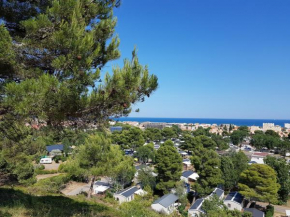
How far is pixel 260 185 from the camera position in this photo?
1166 centimetres

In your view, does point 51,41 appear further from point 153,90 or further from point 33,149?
point 33,149

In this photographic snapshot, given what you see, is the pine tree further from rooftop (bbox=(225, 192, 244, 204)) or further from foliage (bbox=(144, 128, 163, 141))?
foliage (bbox=(144, 128, 163, 141))

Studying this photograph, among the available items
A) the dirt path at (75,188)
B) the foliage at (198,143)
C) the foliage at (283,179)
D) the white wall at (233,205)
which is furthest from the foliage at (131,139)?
the foliage at (283,179)

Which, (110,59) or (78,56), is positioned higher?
(110,59)

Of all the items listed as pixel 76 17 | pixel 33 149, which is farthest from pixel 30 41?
pixel 33 149

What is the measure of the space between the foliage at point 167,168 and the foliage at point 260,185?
4.01 m

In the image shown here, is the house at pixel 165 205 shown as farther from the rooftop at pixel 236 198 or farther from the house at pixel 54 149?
the house at pixel 54 149

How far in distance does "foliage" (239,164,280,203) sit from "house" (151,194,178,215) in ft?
13.7

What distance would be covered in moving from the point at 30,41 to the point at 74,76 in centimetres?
80

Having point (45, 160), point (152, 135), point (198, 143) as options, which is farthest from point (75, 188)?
point (152, 135)

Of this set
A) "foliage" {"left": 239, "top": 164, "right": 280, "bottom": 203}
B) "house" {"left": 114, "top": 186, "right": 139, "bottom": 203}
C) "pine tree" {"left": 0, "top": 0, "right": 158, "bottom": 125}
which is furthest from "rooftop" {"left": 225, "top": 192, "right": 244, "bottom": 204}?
"pine tree" {"left": 0, "top": 0, "right": 158, "bottom": 125}

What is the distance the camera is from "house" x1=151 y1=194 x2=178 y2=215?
10495 mm

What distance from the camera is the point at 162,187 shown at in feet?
41.9

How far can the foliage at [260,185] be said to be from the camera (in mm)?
11195
